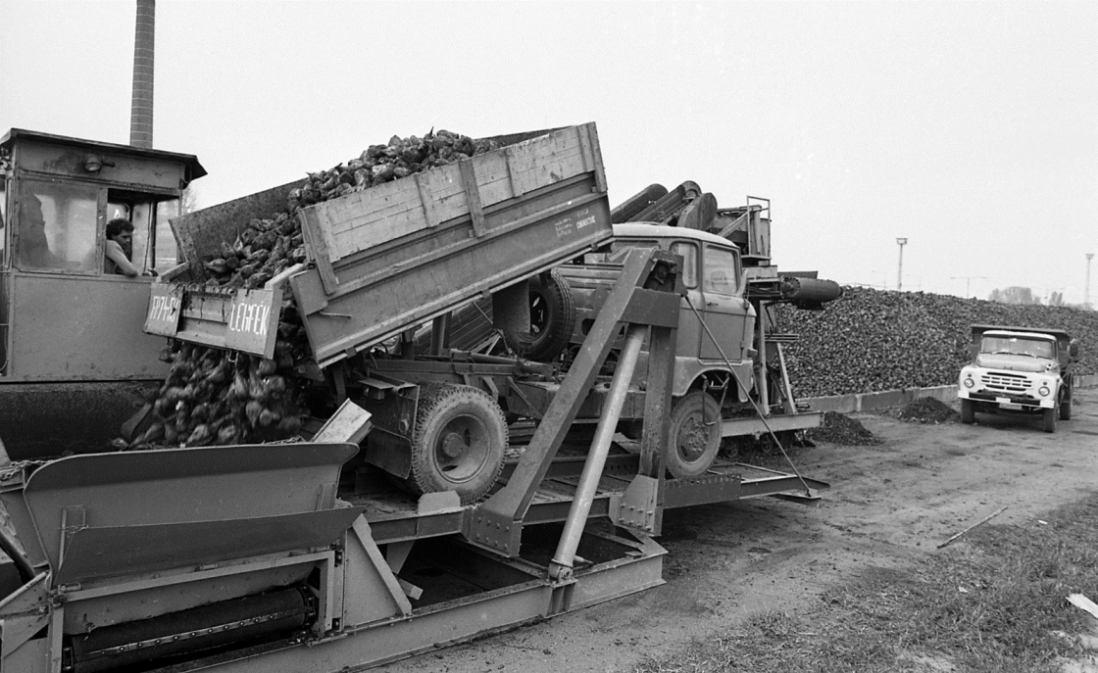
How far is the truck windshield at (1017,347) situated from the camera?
18.1 meters

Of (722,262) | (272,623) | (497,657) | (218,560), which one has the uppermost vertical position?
(722,262)

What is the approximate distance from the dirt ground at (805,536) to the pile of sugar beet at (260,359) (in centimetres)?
164

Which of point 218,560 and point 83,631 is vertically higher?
point 218,560

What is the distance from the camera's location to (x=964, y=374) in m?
17.8

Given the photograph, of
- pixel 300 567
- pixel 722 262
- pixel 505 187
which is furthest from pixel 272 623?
pixel 722 262

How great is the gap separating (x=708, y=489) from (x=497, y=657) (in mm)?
2802

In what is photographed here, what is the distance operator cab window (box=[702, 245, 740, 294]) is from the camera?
8672mm

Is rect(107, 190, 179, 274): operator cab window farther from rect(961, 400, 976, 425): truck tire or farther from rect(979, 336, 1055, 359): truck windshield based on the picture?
rect(979, 336, 1055, 359): truck windshield

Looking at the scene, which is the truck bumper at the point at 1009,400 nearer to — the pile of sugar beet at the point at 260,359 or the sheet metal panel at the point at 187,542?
the pile of sugar beet at the point at 260,359

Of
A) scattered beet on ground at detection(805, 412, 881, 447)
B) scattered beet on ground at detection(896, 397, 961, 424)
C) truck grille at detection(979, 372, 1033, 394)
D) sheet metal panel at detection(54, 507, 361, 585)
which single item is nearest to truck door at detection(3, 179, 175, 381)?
sheet metal panel at detection(54, 507, 361, 585)

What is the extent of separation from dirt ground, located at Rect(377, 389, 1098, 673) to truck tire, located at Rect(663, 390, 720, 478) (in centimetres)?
72

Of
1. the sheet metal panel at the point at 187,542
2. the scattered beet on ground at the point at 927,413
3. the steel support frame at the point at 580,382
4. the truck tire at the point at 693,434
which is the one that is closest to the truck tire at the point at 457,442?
the steel support frame at the point at 580,382

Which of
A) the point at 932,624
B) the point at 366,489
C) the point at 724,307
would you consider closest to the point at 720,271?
the point at 724,307

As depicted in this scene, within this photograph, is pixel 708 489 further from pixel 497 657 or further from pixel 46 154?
pixel 46 154
